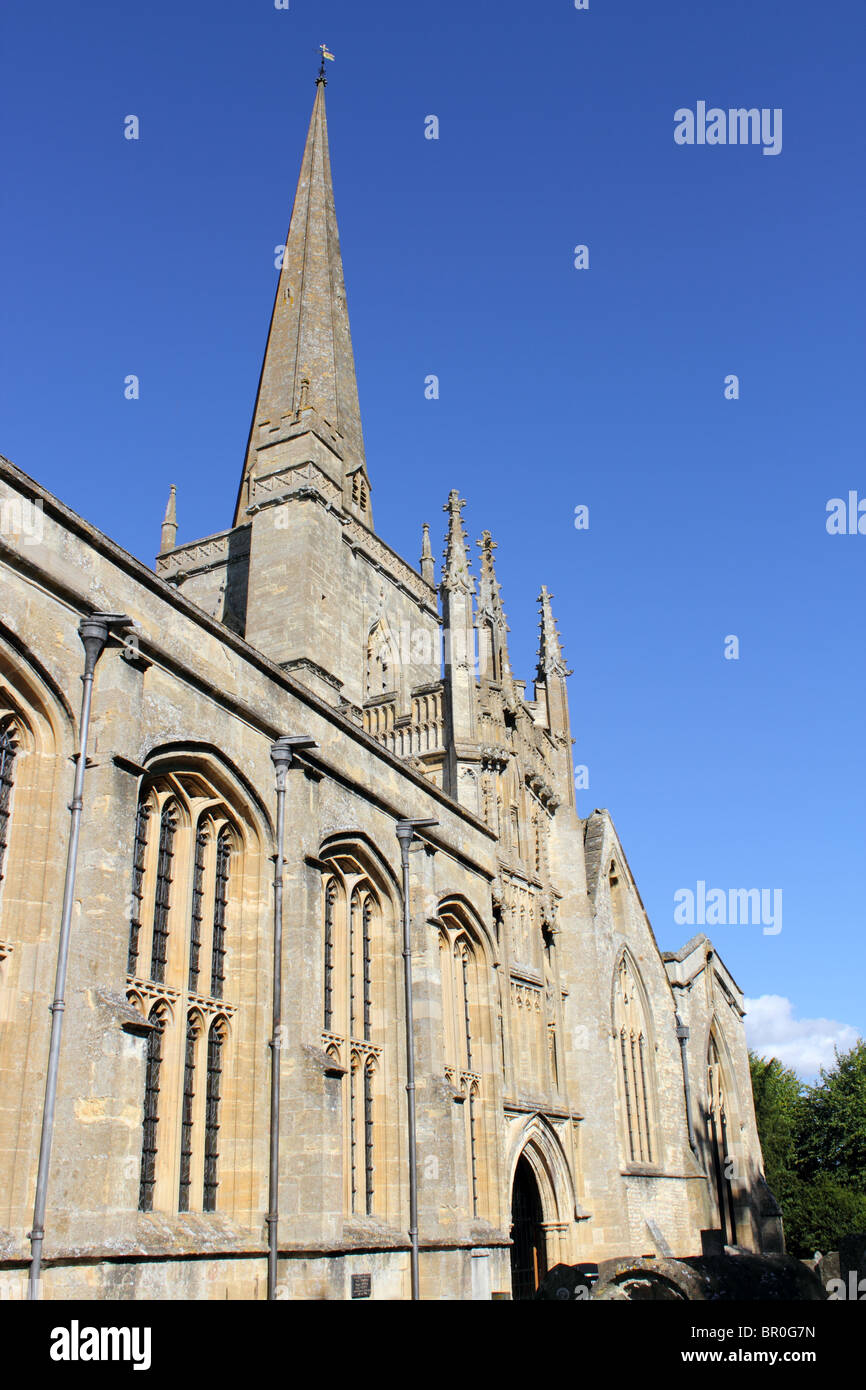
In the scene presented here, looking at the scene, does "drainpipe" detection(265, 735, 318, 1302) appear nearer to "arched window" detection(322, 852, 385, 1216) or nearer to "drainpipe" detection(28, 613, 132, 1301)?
"arched window" detection(322, 852, 385, 1216)

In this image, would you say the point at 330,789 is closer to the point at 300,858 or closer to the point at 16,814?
the point at 300,858

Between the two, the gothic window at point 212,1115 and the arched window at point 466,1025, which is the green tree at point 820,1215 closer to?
the arched window at point 466,1025

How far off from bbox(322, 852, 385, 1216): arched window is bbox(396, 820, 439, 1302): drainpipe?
476 millimetres

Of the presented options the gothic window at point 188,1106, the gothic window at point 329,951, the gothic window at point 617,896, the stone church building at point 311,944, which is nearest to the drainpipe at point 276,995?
the stone church building at point 311,944

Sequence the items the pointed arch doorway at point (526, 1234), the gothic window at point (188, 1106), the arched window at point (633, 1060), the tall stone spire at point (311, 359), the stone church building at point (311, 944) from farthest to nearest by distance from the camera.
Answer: the tall stone spire at point (311, 359) < the arched window at point (633, 1060) < the pointed arch doorway at point (526, 1234) < the gothic window at point (188, 1106) < the stone church building at point (311, 944)

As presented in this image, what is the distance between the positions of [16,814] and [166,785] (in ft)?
8.50

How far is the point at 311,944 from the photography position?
15.0 meters

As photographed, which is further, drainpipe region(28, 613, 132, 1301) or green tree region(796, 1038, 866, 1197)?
green tree region(796, 1038, 866, 1197)

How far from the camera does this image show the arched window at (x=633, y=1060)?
97.7 feet

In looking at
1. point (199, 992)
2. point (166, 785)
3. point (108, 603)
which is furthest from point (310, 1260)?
point (108, 603)

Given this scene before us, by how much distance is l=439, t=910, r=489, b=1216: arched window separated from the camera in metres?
20.7

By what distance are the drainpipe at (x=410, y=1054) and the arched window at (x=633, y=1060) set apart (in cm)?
1342

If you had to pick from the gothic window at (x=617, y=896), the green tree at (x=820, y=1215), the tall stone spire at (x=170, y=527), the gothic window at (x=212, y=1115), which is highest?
the tall stone spire at (x=170, y=527)


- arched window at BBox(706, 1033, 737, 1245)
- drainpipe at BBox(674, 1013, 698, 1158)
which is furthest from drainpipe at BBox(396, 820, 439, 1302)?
arched window at BBox(706, 1033, 737, 1245)
